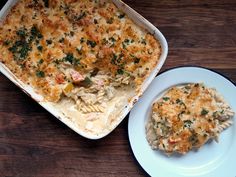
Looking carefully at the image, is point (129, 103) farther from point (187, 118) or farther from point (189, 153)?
point (189, 153)

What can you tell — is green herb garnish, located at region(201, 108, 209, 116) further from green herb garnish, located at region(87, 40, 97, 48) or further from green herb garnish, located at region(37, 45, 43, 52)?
green herb garnish, located at region(37, 45, 43, 52)

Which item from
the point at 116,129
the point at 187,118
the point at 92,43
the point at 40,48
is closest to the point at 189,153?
the point at 187,118

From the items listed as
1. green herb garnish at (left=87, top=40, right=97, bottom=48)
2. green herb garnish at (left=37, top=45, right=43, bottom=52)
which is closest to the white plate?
green herb garnish at (left=87, top=40, right=97, bottom=48)

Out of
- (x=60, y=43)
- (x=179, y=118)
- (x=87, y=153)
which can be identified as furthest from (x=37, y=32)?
(x=179, y=118)

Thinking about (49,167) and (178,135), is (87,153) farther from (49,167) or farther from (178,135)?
(178,135)

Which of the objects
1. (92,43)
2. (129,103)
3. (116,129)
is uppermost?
(92,43)

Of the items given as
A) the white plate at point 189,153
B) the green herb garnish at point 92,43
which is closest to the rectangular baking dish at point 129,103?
the white plate at point 189,153
